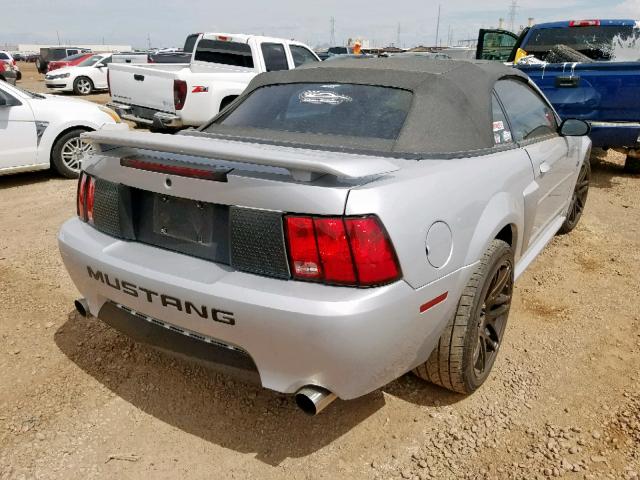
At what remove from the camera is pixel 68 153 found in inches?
265

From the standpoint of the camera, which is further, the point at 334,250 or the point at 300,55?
the point at 300,55

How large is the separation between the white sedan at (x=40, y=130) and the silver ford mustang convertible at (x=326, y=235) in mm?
4281

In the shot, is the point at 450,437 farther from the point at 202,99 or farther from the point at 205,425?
the point at 202,99

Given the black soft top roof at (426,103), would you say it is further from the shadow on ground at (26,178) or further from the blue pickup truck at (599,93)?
the shadow on ground at (26,178)

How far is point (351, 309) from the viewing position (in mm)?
1748

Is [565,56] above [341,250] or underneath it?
above

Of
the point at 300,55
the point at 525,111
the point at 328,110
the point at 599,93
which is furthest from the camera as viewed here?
the point at 300,55

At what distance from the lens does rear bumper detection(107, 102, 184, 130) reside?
819 centimetres

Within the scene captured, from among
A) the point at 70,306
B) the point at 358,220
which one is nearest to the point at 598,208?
the point at 358,220

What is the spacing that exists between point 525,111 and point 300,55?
779 cm

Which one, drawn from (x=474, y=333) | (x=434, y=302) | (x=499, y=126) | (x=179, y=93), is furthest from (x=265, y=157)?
(x=179, y=93)

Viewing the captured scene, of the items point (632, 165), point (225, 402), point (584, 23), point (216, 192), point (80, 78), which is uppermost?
point (584, 23)

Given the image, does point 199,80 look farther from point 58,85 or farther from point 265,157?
point 58,85

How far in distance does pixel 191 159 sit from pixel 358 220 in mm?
782
